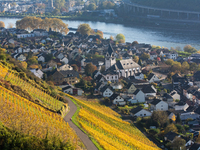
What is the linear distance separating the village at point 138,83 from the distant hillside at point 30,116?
6.55m

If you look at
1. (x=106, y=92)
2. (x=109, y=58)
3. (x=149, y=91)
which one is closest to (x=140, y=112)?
(x=149, y=91)

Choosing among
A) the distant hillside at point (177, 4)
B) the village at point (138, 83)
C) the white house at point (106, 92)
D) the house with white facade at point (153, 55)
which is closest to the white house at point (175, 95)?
the village at point (138, 83)

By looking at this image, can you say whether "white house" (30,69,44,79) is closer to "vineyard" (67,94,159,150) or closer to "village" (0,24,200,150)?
"village" (0,24,200,150)

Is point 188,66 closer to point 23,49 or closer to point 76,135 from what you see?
point 23,49

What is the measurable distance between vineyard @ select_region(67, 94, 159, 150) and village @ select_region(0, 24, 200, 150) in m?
1.30

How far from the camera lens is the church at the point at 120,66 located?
35.1m

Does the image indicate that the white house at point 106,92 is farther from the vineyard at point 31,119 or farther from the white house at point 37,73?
the vineyard at point 31,119

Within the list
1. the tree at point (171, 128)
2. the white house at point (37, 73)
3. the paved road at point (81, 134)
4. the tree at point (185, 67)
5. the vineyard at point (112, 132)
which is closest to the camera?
the paved road at point (81, 134)

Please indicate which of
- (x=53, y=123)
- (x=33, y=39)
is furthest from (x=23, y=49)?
(x=53, y=123)

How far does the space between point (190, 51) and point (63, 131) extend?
4193 cm

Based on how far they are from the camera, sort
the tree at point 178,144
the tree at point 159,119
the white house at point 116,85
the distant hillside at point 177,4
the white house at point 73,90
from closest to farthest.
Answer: the tree at point 178,144 → the tree at point 159,119 → the white house at point 73,90 → the white house at point 116,85 → the distant hillside at point 177,4

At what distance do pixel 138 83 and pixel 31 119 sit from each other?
758 inches

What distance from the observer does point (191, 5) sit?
9881 cm

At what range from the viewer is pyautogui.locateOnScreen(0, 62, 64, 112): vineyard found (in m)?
19.0
